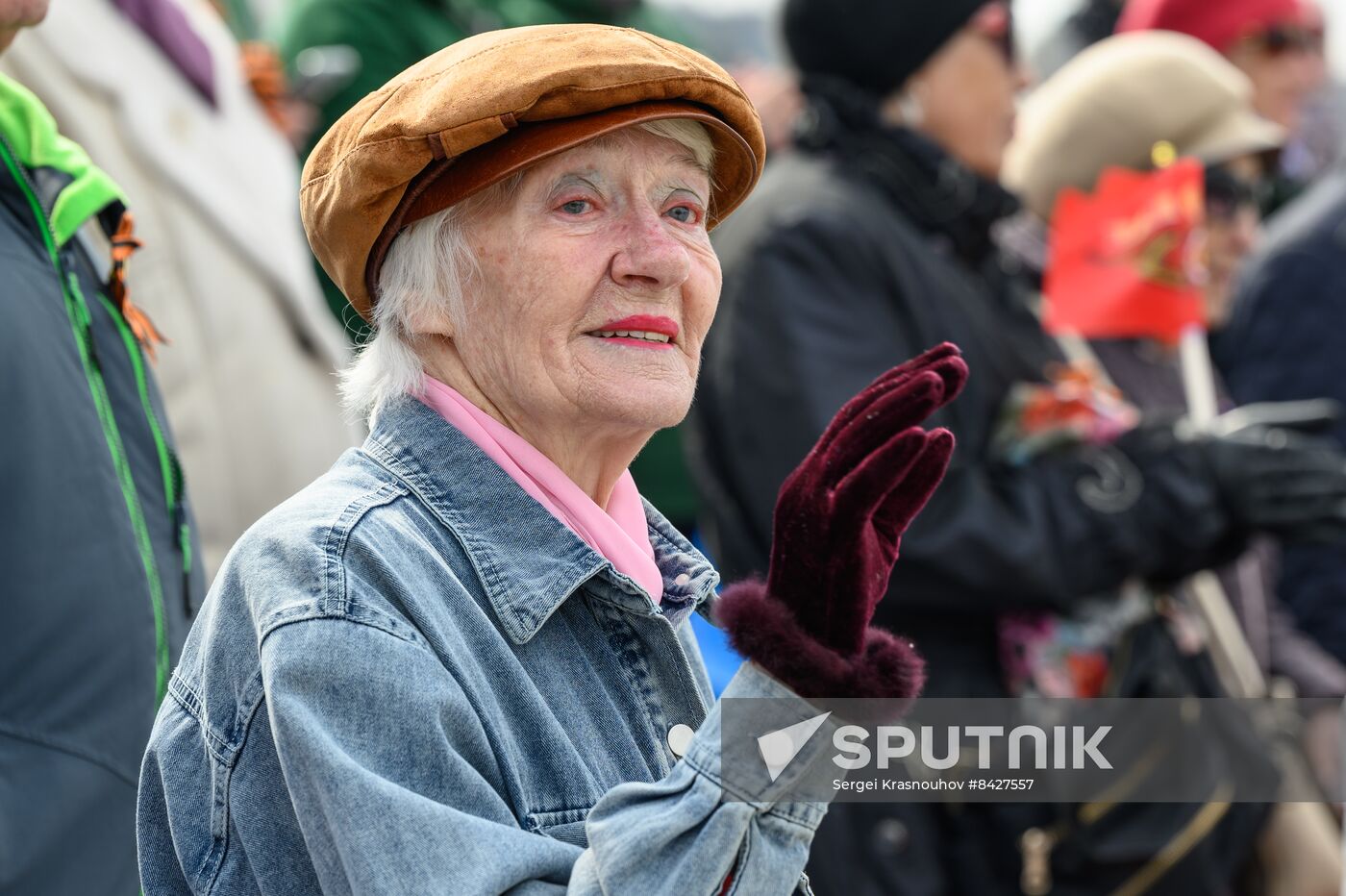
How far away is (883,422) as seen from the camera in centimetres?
171

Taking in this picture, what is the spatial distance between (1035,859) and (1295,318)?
2.20m

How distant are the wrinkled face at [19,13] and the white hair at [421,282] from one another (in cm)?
64

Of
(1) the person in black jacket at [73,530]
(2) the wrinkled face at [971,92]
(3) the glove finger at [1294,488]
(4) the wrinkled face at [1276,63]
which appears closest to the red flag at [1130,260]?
(2) the wrinkled face at [971,92]

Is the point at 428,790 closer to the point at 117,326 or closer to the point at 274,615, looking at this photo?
the point at 274,615

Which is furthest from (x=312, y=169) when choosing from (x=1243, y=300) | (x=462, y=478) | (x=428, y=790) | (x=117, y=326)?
(x=1243, y=300)

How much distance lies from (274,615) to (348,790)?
0.64 feet

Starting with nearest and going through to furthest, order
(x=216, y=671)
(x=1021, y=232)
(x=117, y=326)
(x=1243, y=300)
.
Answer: (x=216, y=671)
(x=117, y=326)
(x=1021, y=232)
(x=1243, y=300)

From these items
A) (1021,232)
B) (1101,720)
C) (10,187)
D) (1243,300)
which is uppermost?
(10,187)

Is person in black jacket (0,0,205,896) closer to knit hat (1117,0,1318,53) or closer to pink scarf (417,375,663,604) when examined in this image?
pink scarf (417,375,663,604)

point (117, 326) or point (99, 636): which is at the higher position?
point (117, 326)

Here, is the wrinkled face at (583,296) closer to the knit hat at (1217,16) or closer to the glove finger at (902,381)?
the glove finger at (902,381)

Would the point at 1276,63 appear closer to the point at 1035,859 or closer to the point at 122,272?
the point at 1035,859

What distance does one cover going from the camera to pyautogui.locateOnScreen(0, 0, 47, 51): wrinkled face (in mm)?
2225

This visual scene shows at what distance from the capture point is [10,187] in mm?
2316
